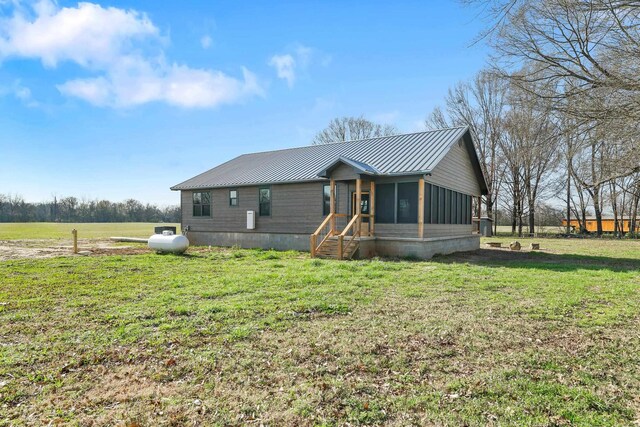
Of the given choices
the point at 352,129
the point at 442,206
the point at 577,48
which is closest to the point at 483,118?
the point at 352,129

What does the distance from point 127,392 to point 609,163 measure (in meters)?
13.0

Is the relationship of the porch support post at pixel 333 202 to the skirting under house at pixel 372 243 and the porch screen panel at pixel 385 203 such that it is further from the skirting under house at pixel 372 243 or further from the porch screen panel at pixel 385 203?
the porch screen panel at pixel 385 203

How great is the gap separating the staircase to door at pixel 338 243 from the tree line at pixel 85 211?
55.6 m

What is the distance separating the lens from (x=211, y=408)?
118 inches

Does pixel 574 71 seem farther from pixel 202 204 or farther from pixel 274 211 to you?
pixel 202 204

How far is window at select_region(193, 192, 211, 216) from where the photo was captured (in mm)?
19734

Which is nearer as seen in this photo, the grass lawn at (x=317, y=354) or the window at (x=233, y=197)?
the grass lawn at (x=317, y=354)

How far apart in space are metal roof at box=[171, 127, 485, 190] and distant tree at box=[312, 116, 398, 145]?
68.1 ft

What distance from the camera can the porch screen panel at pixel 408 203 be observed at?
13.9 meters

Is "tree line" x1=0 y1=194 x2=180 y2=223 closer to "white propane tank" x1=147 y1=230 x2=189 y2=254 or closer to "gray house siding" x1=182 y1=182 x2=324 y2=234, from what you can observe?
"gray house siding" x1=182 y1=182 x2=324 y2=234

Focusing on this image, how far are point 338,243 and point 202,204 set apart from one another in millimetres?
9869

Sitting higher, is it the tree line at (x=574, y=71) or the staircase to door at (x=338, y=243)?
the tree line at (x=574, y=71)

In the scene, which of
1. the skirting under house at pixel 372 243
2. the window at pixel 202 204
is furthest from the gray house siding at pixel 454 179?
the window at pixel 202 204

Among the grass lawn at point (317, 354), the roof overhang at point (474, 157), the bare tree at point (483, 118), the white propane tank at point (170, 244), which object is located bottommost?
the grass lawn at point (317, 354)
